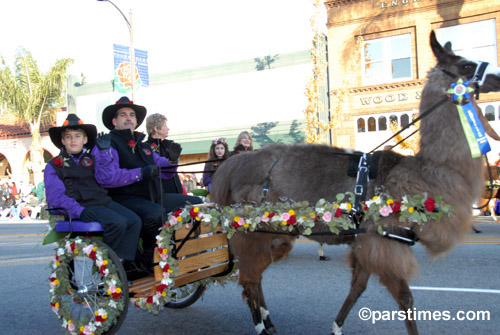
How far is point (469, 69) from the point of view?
Answer: 378 centimetres

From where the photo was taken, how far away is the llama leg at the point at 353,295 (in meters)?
4.22

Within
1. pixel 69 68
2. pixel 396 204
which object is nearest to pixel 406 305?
pixel 396 204

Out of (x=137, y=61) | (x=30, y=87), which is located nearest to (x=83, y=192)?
(x=137, y=61)

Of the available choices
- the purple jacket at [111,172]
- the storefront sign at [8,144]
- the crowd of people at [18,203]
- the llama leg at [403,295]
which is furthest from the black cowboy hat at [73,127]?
the storefront sign at [8,144]

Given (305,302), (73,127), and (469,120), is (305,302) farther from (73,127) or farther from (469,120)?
(73,127)

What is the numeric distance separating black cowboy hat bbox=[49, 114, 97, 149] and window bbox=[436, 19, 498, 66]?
16650 mm

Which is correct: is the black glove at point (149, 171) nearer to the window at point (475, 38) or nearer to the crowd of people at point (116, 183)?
the crowd of people at point (116, 183)

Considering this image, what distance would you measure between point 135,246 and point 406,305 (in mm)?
2554

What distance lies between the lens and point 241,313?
5.16m

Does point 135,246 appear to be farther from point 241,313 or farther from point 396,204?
point 396,204

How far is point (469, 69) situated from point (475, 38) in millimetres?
16799

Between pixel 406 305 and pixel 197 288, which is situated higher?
pixel 406 305

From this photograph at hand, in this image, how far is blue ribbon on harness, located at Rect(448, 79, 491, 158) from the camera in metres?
3.58

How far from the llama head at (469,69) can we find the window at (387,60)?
16556mm
